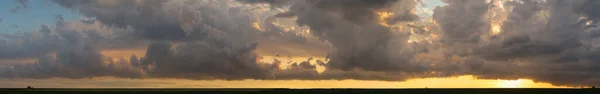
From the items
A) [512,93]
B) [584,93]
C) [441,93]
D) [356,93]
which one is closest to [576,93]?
[584,93]

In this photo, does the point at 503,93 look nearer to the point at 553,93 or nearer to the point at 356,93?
the point at 553,93

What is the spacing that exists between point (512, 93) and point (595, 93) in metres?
23.1

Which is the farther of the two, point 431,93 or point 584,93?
point 431,93

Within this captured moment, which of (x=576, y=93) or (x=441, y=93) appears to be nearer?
(x=576, y=93)

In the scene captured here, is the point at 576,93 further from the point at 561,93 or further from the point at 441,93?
the point at 441,93

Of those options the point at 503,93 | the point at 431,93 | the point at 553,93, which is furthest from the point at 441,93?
the point at 553,93

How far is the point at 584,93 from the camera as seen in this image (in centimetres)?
16788

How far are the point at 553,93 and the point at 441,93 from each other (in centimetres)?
3290

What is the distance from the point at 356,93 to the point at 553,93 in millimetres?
59284

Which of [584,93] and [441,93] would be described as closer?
[584,93]

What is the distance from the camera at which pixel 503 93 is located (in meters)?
174

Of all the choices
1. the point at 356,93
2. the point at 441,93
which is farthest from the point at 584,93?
the point at 356,93

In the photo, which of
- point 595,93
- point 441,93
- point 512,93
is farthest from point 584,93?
point 441,93

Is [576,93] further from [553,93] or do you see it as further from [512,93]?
[512,93]
